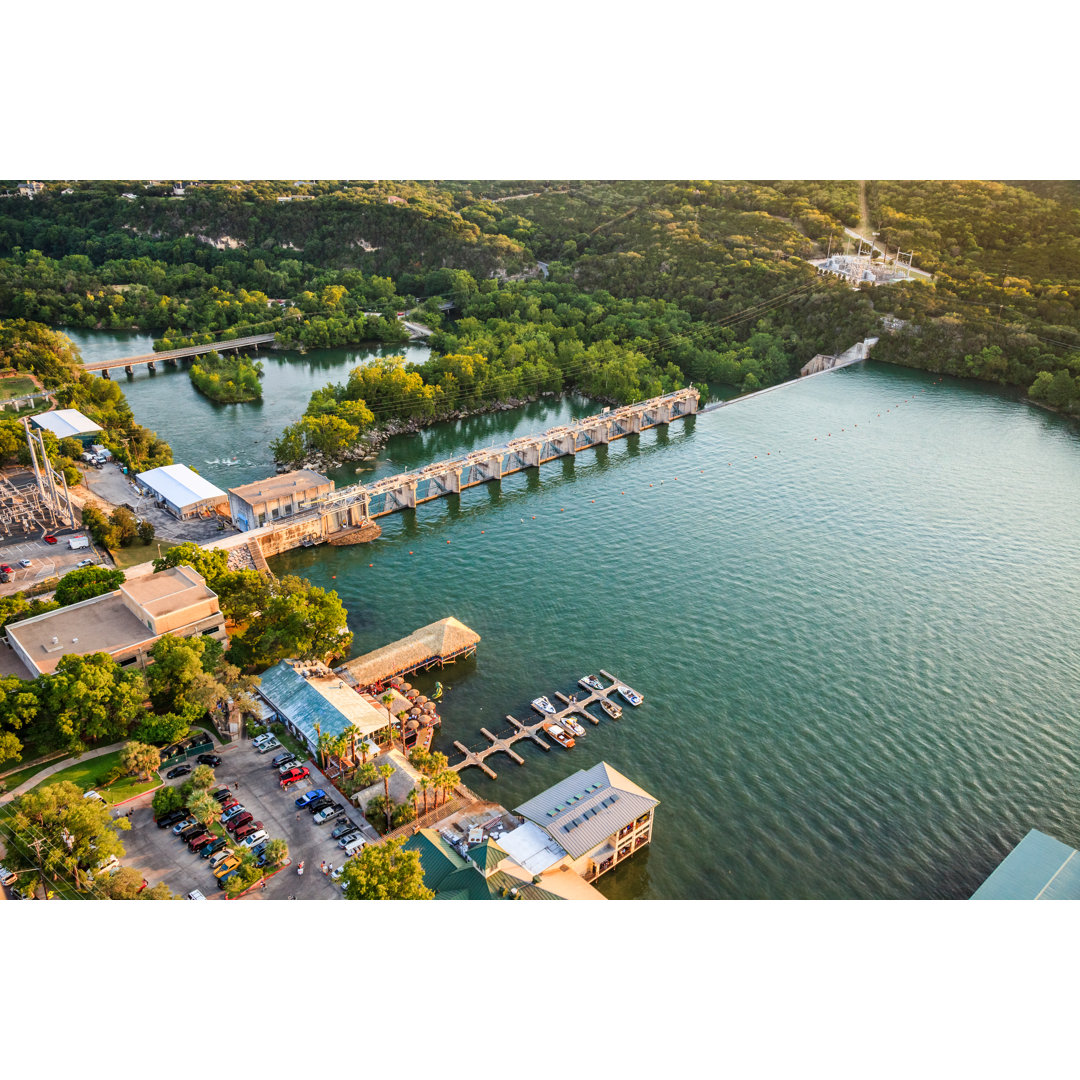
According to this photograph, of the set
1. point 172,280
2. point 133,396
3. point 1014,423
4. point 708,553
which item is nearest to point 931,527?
point 708,553

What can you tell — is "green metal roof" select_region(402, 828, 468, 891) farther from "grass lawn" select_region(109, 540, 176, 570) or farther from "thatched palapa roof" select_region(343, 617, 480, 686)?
"grass lawn" select_region(109, 540, 176, 570)

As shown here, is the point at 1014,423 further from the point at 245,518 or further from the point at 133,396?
the point at 133,396

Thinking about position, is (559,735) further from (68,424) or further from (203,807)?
(68,424)

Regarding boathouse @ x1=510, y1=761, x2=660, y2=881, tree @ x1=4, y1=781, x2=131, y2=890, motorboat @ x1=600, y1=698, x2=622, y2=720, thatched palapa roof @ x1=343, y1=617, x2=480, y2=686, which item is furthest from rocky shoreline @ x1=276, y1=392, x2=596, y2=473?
boathouse @ x1=510, y1=761, x2=660, y2=881

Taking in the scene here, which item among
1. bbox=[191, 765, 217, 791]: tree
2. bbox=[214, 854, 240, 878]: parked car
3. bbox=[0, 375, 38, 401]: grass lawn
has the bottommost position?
bbox=[214, 854, 240, 878]: parked car

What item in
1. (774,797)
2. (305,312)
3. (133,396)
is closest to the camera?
(774,797)

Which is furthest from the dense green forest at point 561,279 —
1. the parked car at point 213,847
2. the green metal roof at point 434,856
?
the green metal roof at point 434,856
